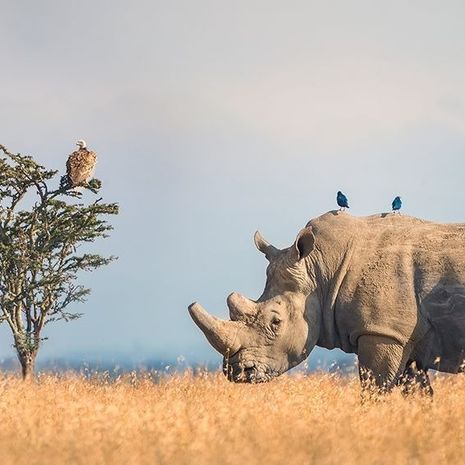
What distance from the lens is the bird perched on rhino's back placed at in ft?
67.4

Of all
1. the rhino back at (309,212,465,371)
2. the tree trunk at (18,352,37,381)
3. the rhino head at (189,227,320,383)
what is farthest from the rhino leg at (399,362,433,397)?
the tree trunk at (18,352,37,381)

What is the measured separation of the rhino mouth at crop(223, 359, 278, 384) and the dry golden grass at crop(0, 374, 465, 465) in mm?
534

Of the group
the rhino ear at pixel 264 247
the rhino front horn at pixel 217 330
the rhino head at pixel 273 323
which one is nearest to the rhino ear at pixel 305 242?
the rhino head at pixel 273 323

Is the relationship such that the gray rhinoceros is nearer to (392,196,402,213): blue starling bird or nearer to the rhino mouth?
the rhino mouth

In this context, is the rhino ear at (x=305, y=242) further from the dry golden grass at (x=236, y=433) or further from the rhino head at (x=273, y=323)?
the dry golden grass at (x=236, y=433)

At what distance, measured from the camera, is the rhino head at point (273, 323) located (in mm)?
10039

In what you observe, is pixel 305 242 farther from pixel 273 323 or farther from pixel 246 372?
pixel 246 372

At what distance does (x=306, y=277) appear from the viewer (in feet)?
34.2

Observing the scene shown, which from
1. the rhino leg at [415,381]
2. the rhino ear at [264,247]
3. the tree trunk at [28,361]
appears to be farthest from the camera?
the tree trunk at [28,361]

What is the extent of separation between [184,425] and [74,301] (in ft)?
44.8

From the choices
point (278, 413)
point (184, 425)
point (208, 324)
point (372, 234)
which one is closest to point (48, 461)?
point (184, 425)

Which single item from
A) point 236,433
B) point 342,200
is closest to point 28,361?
point 342,200

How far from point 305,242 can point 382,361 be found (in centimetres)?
143

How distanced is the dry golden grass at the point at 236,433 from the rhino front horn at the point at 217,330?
0.70 meters
